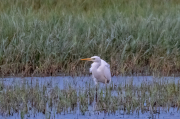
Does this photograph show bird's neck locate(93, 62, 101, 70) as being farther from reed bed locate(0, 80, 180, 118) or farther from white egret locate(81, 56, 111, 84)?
reed bed locate(0, 80, 180, 118)

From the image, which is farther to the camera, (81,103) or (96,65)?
(96,65)

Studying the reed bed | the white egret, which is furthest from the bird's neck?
the reed bed

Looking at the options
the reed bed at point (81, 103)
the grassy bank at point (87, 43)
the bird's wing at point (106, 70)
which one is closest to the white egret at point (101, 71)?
the bird's wing at point (106, 70)

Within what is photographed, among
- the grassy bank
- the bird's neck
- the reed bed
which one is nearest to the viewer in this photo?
the reed bed

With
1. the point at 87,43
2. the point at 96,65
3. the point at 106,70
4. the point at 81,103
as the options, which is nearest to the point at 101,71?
the point at 106,70

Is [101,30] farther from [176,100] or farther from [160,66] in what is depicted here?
[176,100]

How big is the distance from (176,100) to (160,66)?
2.47 meters

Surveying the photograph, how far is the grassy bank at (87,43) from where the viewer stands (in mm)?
7969

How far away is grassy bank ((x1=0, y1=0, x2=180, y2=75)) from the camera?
797 cm

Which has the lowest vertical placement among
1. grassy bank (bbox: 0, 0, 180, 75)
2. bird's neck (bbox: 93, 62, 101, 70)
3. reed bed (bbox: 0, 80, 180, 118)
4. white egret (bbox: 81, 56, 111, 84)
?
reed bed (bbox: 0, 80, 180, 118)

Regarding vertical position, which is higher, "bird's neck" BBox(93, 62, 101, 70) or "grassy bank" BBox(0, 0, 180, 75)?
"grassy bank" BBox(0, 0, 180, 75)

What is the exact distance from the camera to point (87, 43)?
829 cm

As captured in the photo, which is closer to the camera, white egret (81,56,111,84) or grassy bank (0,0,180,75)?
white egret (81,56,111,84)

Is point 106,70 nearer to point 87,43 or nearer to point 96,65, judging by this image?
point 96,65
